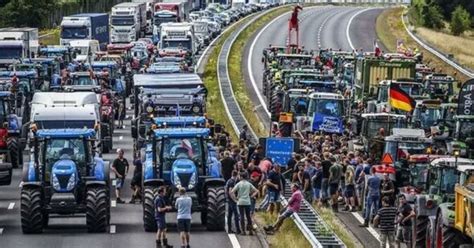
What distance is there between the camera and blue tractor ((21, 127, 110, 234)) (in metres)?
35.2

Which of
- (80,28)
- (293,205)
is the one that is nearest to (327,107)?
(293,205)

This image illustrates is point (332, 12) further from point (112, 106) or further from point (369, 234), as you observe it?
point (369, 234)

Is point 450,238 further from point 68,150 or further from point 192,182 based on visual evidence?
point 68,150

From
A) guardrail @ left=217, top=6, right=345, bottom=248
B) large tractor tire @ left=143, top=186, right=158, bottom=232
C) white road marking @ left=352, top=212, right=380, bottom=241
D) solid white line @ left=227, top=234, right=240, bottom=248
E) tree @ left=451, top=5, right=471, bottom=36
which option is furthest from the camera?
tree @ left=451, top=5, right=471, bottom=36

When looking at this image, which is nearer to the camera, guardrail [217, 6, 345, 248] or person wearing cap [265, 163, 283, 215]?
guardrail [217, 6, 345, 248]

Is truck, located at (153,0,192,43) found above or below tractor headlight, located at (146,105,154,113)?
below

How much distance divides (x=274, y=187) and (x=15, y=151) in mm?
14606

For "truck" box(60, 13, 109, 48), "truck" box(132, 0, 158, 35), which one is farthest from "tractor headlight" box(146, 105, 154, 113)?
"truck" box(132, 0, 158, 35)

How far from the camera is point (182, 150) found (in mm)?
36344

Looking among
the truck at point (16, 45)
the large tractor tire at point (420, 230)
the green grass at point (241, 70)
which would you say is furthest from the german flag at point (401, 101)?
the truck at point (16, 45)

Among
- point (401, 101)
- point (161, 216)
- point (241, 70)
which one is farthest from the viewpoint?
point (241, 70)

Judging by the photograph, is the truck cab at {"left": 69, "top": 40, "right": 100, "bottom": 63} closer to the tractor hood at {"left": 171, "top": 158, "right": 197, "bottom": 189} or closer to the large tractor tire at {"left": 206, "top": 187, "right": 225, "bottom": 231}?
the tractor hood at {"left": 171, "top": 158, "right": 197, "bottom": 189}

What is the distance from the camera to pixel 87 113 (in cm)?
4853

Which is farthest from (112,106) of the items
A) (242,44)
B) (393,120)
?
(242,44)
